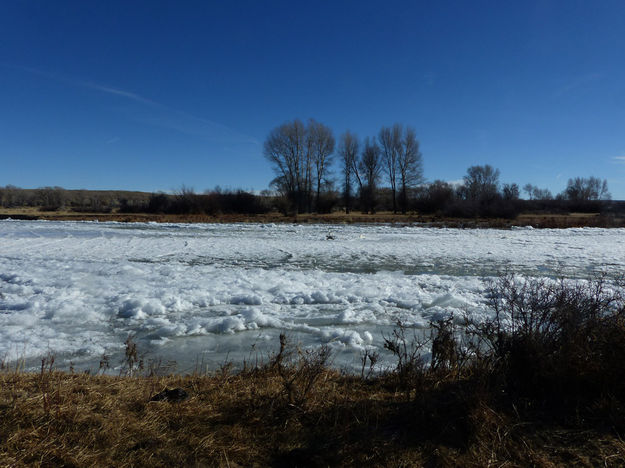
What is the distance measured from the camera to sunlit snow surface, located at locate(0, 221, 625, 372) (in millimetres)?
5262

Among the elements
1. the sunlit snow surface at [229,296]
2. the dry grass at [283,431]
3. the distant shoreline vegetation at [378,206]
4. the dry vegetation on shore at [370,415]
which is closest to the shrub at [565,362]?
the dry vegetation on shore at [370,415]

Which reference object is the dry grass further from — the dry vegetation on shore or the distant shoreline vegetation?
the distant shoreline vegetation

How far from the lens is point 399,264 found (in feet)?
39.4

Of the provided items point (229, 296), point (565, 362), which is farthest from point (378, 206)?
point (565, 362)

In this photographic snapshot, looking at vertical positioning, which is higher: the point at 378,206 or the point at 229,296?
the point at 378,206

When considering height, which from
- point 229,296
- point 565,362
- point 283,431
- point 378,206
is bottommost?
point 229,296

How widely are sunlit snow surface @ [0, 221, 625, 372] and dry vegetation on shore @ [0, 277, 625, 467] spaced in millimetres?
1424

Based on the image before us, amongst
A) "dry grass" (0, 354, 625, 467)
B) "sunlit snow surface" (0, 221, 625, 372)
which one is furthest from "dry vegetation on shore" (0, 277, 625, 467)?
"sunlit snow surface" (0, 221, 625, 372)

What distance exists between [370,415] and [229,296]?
17.8 feet

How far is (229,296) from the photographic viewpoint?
25.1 feet

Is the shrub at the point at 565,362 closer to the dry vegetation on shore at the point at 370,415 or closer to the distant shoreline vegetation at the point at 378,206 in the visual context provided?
the dry vegetation on shore at the point at 370,415

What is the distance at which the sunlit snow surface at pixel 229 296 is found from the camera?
526 centimetres

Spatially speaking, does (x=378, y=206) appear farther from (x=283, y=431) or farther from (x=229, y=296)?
(x=283, y=431)

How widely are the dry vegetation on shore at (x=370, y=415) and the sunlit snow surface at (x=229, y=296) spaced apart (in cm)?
142
